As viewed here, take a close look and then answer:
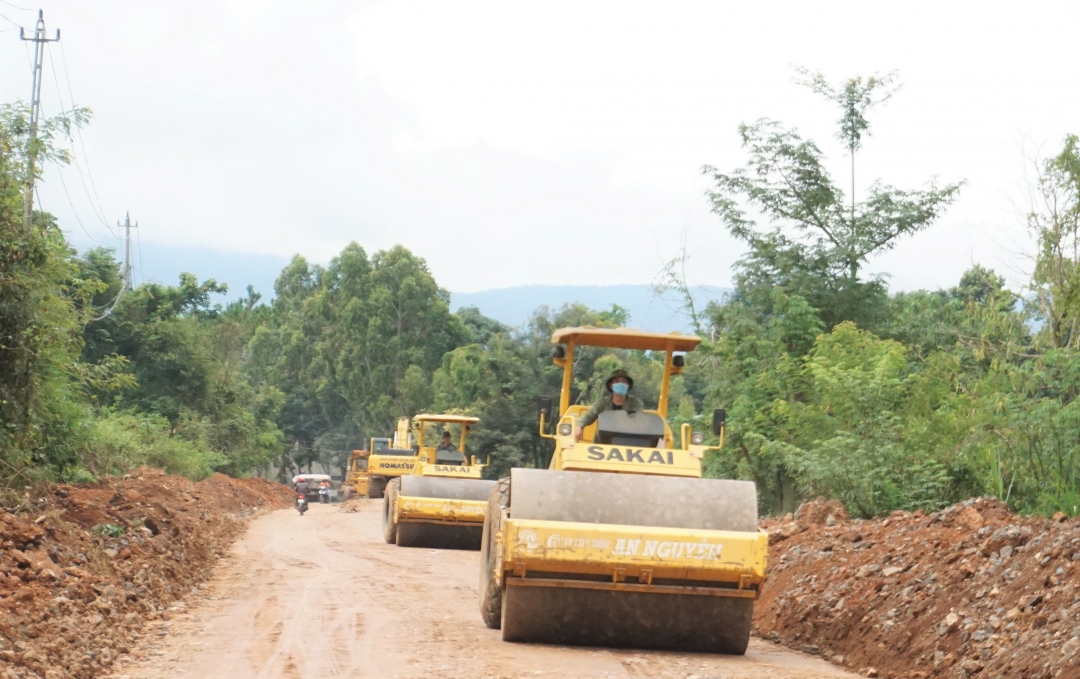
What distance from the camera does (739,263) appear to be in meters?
33.0

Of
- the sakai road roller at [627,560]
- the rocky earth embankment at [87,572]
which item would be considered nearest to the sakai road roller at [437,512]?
the rocky earth embankment at [87,572]

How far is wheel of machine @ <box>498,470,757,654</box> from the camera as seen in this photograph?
9.46 meters

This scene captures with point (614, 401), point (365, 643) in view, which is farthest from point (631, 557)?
point (614, 401)

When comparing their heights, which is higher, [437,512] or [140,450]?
[140,450]

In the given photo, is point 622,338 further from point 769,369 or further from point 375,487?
point 375,487

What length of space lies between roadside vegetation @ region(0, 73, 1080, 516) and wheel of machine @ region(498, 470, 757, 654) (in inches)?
189

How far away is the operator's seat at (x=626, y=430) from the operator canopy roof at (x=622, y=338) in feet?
2.21

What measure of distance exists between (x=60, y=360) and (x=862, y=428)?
1247 centimetres

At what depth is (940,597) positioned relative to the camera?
9.67m

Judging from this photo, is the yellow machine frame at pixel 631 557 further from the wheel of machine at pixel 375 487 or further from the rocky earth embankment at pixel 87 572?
the wheel of machine at pixel 375 487

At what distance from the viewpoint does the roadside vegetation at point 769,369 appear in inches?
573

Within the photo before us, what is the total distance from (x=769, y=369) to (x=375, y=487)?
23.8m

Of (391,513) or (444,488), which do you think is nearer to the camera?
(444,488)

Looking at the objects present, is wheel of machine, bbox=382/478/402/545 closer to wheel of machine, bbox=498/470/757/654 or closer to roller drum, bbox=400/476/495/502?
roller drum, bbox=400/476/495/502
